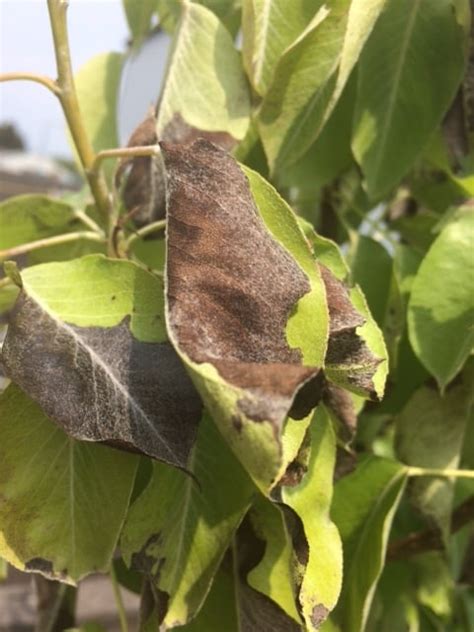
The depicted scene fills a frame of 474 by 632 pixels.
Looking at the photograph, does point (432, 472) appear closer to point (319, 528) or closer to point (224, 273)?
point (319, 528)

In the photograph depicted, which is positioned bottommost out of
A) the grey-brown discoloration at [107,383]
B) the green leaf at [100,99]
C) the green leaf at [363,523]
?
the green leaf at [363,523]

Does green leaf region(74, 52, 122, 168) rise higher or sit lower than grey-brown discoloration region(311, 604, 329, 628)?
higher

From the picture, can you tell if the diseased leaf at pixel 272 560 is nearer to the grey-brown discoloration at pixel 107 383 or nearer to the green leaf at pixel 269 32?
the grey-brown discoloration at pixel 107 383

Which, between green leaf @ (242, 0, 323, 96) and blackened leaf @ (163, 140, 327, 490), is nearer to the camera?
blackened leaf @ (163, 140, 327, 490)

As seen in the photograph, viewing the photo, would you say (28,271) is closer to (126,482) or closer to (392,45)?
(126,482)

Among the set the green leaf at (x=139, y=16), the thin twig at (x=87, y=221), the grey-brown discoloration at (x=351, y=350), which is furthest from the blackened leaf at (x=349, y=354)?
the green leaf at (x=139, y=16)

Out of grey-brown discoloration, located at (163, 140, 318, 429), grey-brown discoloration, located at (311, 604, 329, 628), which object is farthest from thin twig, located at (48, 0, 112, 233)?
grey-brown discoloration, located at (311, 604, 329, 628)

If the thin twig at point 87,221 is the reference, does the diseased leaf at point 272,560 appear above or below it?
below

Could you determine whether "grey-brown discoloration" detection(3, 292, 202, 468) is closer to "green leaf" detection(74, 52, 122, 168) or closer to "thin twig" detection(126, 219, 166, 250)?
"thin twig" detection(126, 219, 166, 250)
